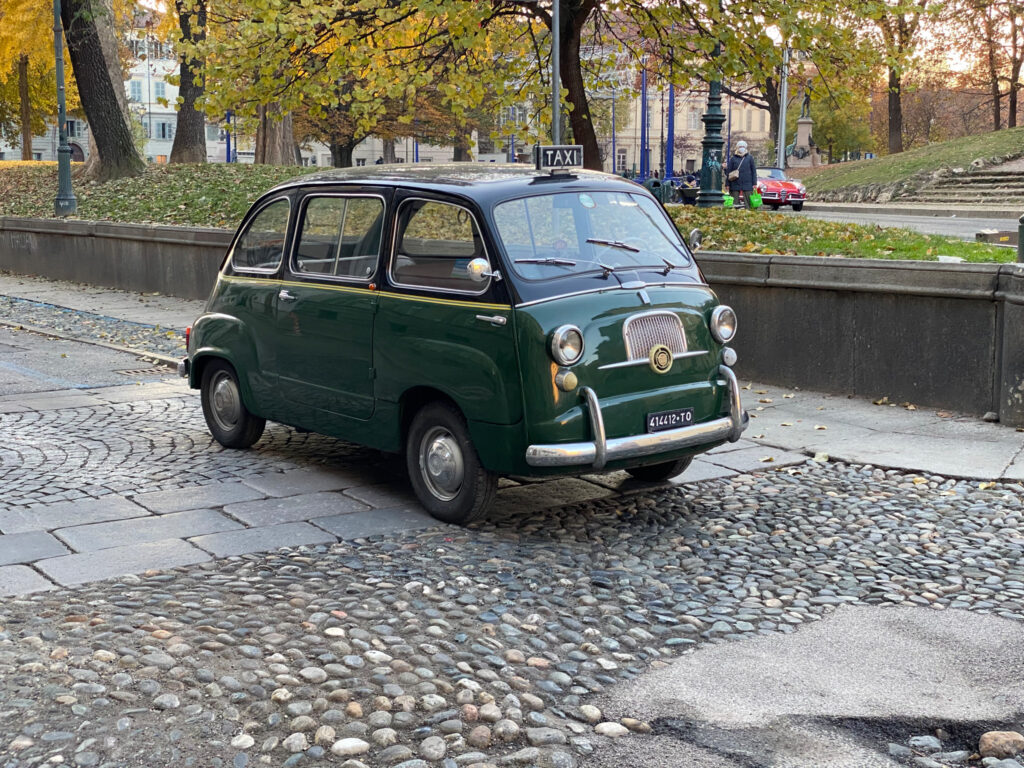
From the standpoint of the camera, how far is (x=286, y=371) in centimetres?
754

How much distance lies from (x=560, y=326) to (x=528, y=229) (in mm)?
709

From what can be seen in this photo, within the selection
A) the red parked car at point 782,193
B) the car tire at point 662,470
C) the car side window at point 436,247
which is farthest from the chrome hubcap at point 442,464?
the red parked car at point 782,193

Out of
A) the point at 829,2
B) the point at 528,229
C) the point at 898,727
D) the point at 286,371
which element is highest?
the point at 829,2

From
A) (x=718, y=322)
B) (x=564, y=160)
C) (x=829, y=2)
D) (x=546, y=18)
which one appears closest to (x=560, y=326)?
(x=718, y=322)

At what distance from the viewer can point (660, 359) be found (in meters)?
6.41

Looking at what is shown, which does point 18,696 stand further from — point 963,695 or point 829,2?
point 829,2

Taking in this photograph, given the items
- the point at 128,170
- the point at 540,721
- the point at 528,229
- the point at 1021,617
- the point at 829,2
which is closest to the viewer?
the point at 540,721

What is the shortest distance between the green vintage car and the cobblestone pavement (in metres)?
0.52

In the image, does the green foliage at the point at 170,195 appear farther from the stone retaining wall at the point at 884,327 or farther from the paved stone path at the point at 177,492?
the paved stone path at the point at 177,492

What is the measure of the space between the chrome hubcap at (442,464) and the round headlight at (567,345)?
82 centimetres

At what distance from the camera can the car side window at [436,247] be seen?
21.2ft

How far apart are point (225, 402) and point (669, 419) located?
10.8 feet

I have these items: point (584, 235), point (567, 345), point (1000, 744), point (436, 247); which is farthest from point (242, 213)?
point (1000, 744)

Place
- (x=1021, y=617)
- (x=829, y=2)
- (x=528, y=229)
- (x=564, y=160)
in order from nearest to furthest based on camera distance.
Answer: (x=1021, y=617) → (x=528, y=229) → (x=564, y=160) → (x=829, y=2)
